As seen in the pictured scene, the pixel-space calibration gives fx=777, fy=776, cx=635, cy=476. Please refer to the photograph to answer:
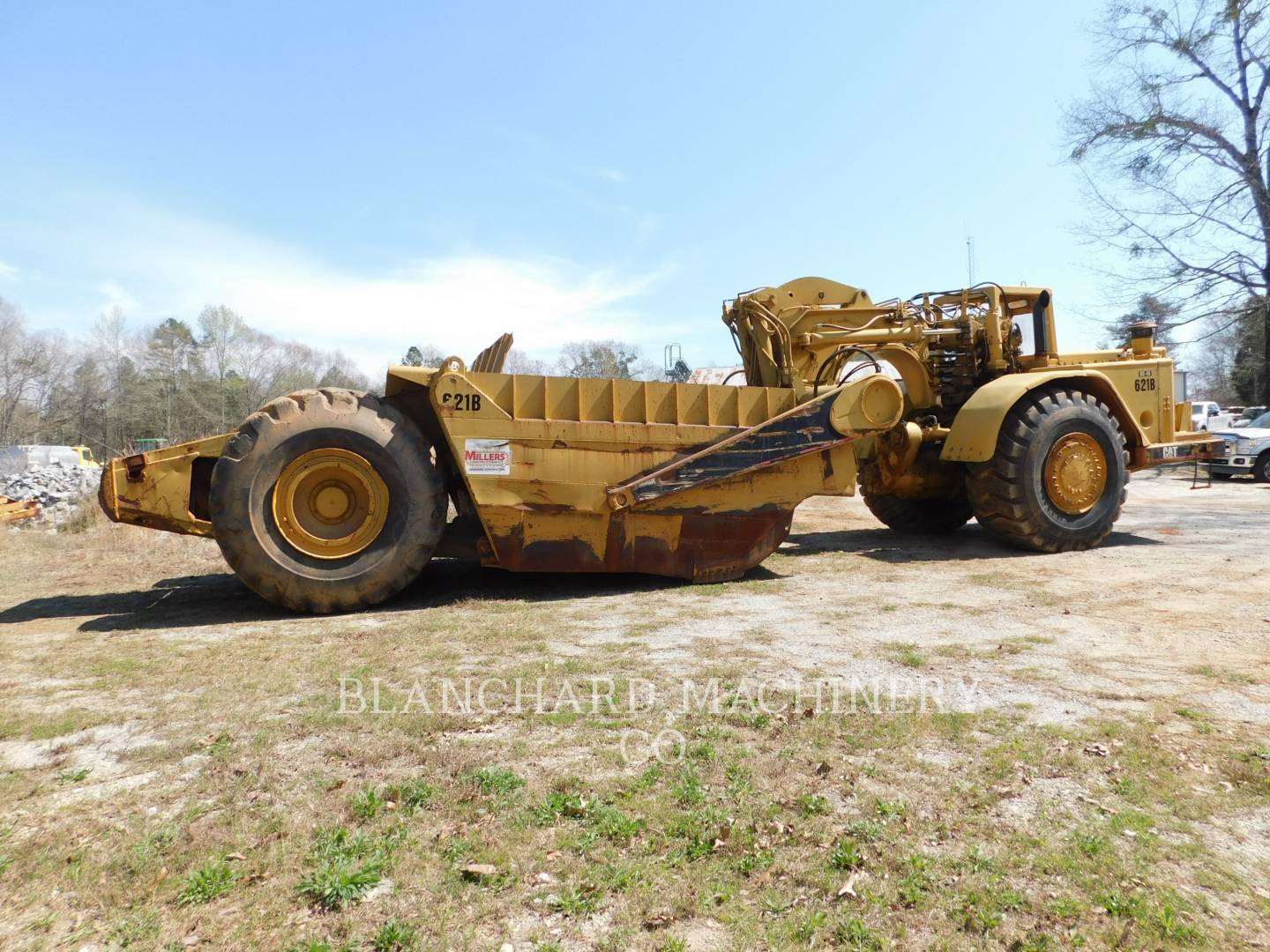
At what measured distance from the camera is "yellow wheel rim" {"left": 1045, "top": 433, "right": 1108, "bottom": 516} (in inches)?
343

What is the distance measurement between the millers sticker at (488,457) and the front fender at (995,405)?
510 centimetres

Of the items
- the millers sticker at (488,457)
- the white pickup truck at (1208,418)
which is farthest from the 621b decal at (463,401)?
the white pickup truck at (1208,418)

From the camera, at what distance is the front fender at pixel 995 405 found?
8508 millimetres

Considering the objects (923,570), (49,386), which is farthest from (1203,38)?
(49,386)

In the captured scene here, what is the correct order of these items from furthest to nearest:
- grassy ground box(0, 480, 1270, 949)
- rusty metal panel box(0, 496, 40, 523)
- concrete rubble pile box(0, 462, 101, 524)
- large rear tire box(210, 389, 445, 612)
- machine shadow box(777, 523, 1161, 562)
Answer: concrete rubble pile box(0, 462, 101, 524), rusty metal panel box(0, 496, 40, 523), machine shadow box(777, 523, 1161, 562), large rear tire box(210, 389, 445, 612), grassy ground box(0, 480, 1270, 949)

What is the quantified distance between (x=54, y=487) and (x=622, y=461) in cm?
1642

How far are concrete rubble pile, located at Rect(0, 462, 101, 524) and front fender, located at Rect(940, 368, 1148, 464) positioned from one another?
1361cm

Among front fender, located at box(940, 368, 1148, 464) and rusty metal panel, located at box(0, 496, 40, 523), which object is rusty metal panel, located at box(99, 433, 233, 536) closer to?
front fender, located at box(940, 368, 1148, 464)

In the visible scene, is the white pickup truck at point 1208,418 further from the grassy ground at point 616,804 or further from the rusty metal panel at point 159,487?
the rusty metal panel at point 159,487

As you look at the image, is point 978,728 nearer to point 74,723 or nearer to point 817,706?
point 817,706

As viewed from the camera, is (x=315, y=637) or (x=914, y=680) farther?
(x=315, y=637)

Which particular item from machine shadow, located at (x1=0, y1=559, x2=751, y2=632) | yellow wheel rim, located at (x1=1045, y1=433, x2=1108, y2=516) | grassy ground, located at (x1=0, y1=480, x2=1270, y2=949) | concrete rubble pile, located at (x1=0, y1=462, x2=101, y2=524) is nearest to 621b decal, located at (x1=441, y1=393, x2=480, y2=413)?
machine shadow, located at (x1=0, y1=559, x2=751, y2=632)

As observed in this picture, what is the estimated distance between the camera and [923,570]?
26.0 feet

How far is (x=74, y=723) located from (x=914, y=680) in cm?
446
